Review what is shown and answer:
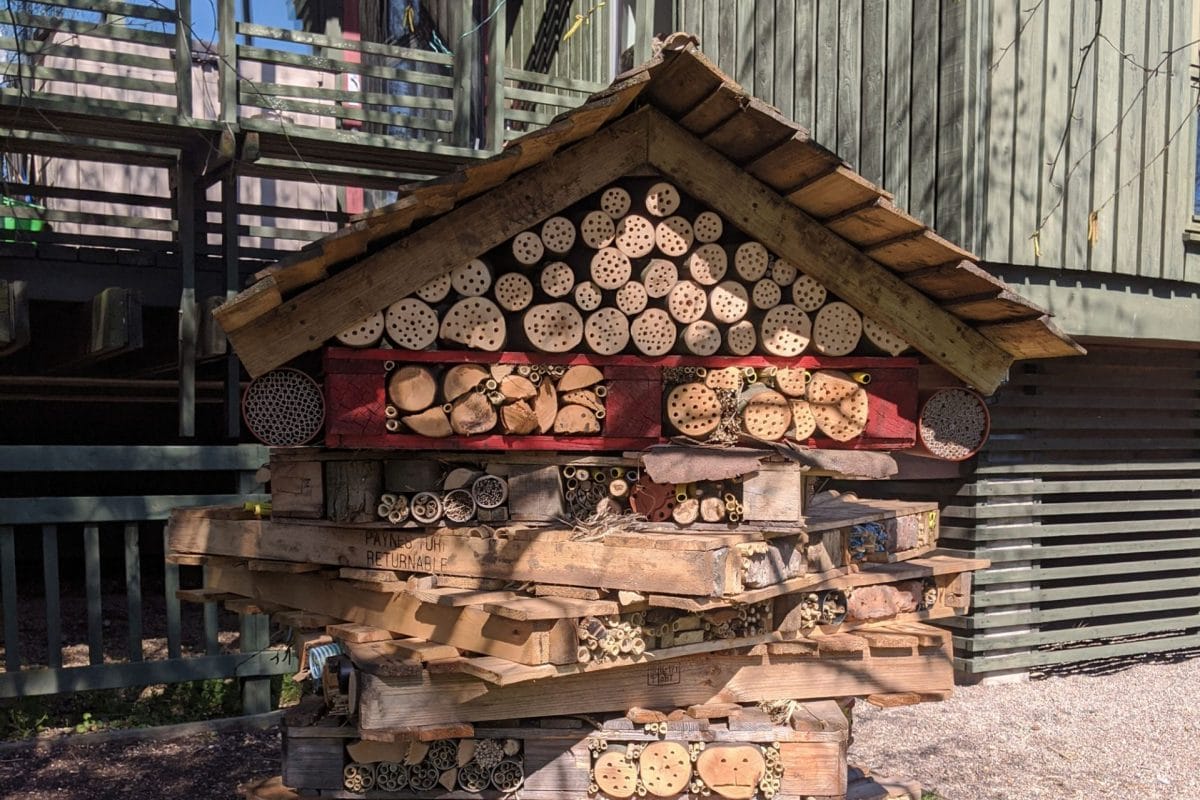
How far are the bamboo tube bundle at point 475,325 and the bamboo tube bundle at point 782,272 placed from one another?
1.05m

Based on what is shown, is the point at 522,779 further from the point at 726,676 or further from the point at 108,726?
the point at 108,726

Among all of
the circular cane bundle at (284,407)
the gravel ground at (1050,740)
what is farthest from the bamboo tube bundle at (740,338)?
the gravel ground at (1050,740)

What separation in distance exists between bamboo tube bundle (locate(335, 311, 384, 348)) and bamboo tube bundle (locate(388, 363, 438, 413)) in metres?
0.14

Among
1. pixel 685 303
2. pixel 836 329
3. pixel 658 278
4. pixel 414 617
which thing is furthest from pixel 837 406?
pixel 414 617

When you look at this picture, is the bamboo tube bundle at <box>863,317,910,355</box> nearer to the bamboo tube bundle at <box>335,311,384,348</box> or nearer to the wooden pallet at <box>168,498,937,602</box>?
the wooden pallet at <box>168,498,937,602</box>

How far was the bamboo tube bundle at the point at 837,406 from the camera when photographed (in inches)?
149

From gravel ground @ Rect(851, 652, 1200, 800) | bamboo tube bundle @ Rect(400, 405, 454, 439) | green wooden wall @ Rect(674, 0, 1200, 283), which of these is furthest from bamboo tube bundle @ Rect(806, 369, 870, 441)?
green wooden wall @ Rect(674, 0, 1200, 283)

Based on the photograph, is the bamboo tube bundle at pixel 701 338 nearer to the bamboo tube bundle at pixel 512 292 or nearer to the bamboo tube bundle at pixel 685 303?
the bamboo tube bundle at pixel 685 303

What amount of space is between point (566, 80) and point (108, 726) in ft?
19.2

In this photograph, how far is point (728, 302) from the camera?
372 centimetres

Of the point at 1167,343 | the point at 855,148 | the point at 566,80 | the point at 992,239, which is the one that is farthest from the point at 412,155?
the point at 1167,343

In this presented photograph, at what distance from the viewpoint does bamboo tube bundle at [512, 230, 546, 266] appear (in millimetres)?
3590

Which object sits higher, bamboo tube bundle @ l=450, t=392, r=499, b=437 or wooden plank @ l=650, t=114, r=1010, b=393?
wooden plank @ l=650, t=114, r=1010, b=393

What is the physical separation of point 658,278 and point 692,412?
509mm
